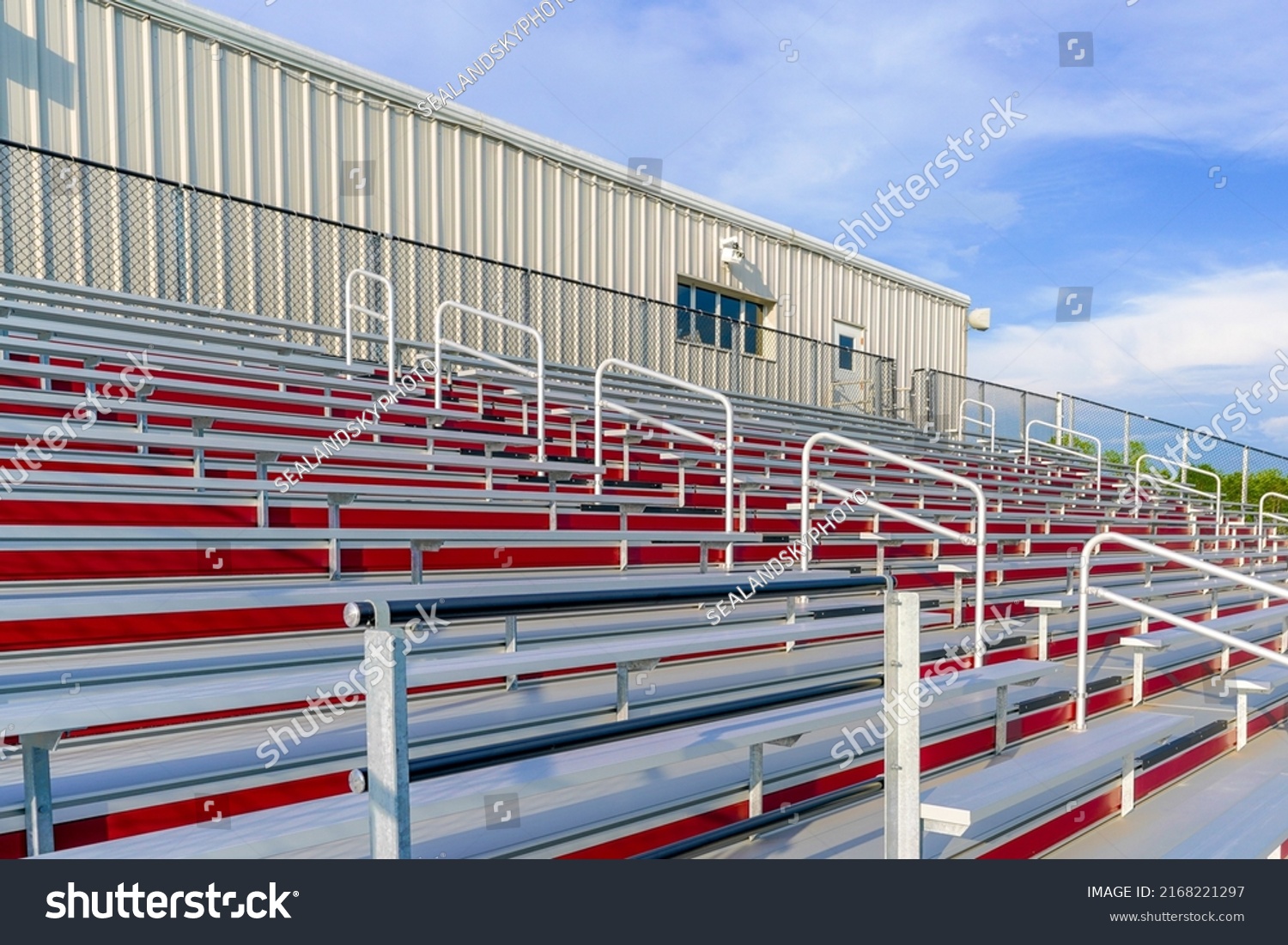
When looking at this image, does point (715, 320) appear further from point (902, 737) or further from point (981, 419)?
point (902, 737)

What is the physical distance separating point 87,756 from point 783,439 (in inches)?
259

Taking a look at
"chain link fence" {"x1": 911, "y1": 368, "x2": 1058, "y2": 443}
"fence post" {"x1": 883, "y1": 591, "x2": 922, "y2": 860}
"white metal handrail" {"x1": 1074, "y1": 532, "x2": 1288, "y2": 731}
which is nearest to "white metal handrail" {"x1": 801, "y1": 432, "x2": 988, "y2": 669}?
"white metal handrail" {"x1": 1074, "y1": 532, "x2": 1288, "y2": 731}

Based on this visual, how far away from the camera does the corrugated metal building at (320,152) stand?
6.68m

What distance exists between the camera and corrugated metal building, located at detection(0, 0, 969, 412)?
263 inches

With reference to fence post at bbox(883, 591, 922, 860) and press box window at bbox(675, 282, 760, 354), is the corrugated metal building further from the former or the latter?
fence post at bbox(883, 591, 922, 860)

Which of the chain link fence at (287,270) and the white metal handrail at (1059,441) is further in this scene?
the white metal handrail at (1059,441)

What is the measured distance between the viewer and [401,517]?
3965mm

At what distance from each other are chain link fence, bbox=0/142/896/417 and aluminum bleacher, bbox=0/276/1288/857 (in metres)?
0.78

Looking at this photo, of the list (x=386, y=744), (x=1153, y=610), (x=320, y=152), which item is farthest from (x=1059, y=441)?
(x=386, y=744)

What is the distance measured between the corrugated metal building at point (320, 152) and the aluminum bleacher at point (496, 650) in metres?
1.65

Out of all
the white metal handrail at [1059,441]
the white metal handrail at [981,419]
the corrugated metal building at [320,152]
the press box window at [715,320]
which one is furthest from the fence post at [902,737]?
the white metal handrail at [981,419]

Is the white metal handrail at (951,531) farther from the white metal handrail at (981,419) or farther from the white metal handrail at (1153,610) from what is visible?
the white metal handrail at (981,419)
